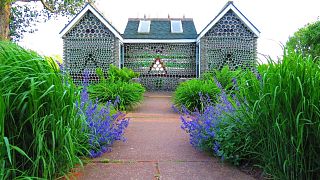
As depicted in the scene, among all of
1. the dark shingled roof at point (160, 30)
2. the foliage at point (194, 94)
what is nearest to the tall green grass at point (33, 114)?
the foliage at point (194, 94)

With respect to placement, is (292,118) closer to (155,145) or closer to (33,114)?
(33,114)

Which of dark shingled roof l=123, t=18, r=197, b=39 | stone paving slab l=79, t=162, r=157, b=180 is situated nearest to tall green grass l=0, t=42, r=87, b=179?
stone paving slab l=79, t=162, r=157, b=180

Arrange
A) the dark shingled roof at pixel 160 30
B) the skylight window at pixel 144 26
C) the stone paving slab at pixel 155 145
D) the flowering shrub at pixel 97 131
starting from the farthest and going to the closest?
the skylight window at pixel 144 26
the dark shingled roof at pixel 160 30
the stone paving slab at pixel 155 145
the flowering shrub at pixel 97 131

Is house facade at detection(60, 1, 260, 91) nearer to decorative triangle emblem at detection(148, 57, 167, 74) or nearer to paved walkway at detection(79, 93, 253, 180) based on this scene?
decorative triangle emblem at detection(148, 57, 167, 74)

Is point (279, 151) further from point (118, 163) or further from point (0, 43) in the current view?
point (0, 43)

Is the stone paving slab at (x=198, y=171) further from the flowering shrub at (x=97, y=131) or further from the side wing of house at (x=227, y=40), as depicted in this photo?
the side wing of house at (x=227, y=40)

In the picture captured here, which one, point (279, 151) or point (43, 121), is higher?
point (43, 121)

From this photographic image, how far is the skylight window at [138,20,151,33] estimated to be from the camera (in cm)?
1886

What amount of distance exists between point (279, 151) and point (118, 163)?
1787 mm

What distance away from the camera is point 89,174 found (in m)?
3.44

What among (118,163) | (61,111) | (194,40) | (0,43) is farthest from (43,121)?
(194,40)

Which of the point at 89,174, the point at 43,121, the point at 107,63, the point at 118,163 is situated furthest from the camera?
the point at 107,63

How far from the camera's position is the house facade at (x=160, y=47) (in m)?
16.9

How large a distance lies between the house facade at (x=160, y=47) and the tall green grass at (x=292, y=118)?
13.5 metres
